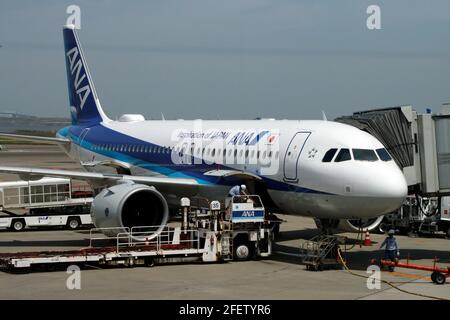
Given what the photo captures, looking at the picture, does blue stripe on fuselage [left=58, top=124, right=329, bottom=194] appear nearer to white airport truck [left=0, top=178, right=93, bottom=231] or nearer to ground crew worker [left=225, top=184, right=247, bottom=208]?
ground crew worker [left=225, top=184, right=247, bottom=208]

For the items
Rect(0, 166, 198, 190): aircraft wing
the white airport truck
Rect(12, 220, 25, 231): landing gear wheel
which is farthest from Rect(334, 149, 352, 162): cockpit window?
Rect(12, 220, 25, 231): landing gear wheel

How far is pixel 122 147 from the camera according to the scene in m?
31.3

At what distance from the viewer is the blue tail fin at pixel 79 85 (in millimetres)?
35250

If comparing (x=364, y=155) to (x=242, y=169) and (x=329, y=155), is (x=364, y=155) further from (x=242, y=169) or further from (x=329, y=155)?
(x=242, y=169)

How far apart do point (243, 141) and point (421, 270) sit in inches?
295

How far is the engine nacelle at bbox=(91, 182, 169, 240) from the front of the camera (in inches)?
912

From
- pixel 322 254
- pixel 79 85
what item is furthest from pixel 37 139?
pixel 322 254

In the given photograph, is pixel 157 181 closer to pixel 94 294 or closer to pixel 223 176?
pixel 223 176

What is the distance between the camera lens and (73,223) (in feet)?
106

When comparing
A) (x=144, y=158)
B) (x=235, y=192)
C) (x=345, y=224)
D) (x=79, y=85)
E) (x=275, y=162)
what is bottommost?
(x=345, y=224)

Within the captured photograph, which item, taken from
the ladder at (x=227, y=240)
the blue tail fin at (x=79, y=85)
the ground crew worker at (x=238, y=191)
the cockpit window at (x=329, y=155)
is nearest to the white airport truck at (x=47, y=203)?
the blue tail fin at (x=79, y=85)

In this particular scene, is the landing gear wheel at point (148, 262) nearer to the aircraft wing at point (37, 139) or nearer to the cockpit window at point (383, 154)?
the cockpit window at point (383, 154)

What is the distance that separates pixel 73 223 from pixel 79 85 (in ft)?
23.2

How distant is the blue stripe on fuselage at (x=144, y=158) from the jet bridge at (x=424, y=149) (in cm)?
305
